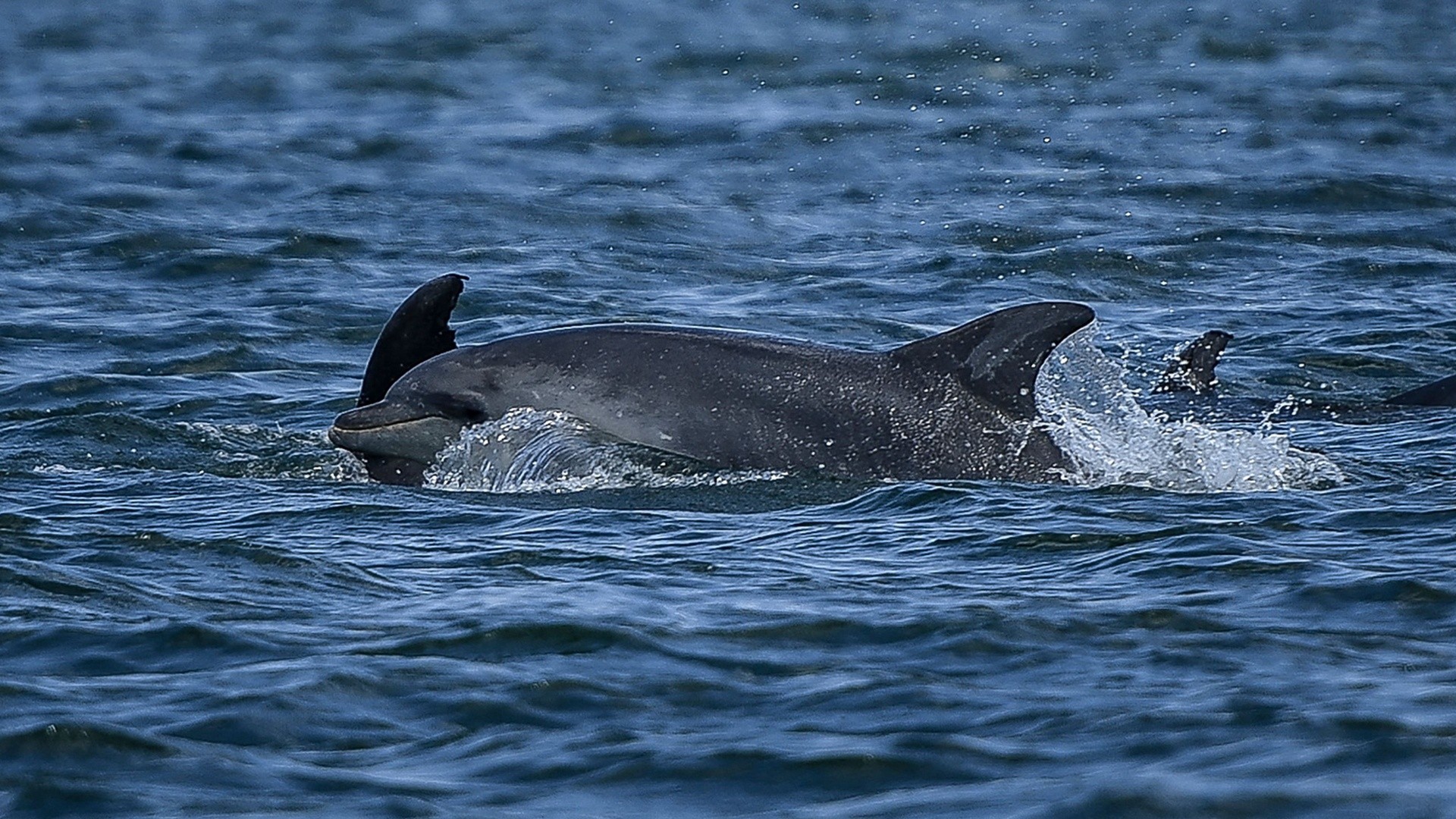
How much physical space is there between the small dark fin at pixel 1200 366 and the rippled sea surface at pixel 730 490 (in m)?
0.29

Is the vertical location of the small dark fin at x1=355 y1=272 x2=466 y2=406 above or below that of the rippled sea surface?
above

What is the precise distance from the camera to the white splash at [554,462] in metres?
12.9

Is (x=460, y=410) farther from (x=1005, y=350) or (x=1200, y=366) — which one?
(x=1200, y=366)

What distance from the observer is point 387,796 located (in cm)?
816

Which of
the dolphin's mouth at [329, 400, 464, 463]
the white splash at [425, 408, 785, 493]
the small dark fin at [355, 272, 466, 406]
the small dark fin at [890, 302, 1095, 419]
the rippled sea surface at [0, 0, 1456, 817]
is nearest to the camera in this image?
the rippled sea surface at [0, 0, 1456, 817]

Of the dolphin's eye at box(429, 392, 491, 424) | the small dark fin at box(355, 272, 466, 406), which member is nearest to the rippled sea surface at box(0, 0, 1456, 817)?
the dolphin's eye at box(429, 392, 491, 424)

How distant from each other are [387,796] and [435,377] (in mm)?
5482

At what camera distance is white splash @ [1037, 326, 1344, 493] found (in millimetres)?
12961

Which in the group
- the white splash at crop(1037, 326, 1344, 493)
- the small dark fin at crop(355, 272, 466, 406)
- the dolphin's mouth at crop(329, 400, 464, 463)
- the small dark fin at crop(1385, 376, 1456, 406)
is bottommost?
the small dark fin at crop(1385, 376, 1456, 406)

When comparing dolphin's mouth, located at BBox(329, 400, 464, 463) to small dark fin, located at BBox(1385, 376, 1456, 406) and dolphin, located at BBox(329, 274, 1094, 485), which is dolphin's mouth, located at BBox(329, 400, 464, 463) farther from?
small dark fin, located at BBox(1385, 376, 1456, 406)

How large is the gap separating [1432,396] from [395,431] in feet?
21.6

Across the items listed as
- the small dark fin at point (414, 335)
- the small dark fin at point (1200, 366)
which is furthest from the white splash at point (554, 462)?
the small dark fin at point (1200, 366)

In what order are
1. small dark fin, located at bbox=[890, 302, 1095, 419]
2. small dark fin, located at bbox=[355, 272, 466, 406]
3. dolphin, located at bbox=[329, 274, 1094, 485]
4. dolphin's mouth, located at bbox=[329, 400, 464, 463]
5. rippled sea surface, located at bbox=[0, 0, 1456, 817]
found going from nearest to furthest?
rippled sea surface, located at bbox=[0, 0, 1456, 817]
small dark fin, located at bbox=[890, 302, 1095, 419]
dolphin, located at bbox=[329, 274, 1094, 485]
dolphin's mouth, located at bbox=[329, 400, 464, 463]
small dark fin, located at bbox=[355, 272, 466, 406]

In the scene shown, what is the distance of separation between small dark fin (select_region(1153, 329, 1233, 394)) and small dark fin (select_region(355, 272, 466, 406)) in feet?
16.2
